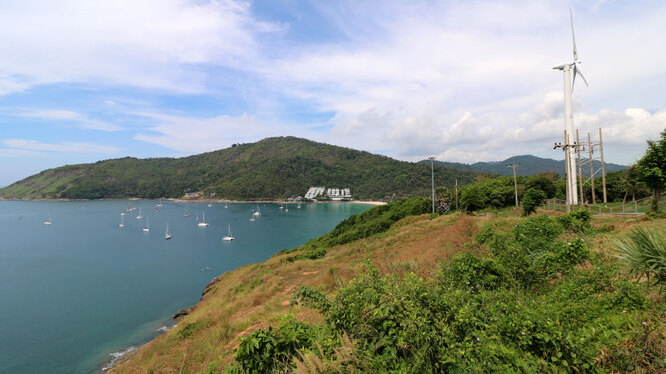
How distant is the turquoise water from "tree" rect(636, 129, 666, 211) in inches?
1375

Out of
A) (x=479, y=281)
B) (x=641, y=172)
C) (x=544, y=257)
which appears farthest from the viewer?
(x=641, y=172)

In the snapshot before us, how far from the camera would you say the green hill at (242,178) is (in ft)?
456

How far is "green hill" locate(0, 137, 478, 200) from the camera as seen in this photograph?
139125 mm

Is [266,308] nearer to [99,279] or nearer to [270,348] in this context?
[270,348]

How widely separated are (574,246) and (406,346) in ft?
17.9

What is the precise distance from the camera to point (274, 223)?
80.8 m

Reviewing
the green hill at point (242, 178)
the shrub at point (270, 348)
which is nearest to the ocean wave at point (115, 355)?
the shrub at point (270, 348)

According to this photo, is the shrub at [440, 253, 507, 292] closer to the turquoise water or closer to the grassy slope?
the grassy slope

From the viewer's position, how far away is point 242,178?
152 meters

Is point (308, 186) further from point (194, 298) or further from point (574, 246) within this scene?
point (574, 246)

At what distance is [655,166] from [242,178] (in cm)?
15115

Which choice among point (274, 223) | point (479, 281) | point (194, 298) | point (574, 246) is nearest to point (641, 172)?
point (574, 246)

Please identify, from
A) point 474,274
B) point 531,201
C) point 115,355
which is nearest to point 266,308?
point 474,274

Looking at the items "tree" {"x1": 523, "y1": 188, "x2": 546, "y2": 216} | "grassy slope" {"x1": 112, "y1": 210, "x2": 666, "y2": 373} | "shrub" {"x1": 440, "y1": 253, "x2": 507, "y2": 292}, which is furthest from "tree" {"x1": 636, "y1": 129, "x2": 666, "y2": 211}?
"shrub" {"x1": 440, "y1": 253, "x2": 507, "y2": 292}
